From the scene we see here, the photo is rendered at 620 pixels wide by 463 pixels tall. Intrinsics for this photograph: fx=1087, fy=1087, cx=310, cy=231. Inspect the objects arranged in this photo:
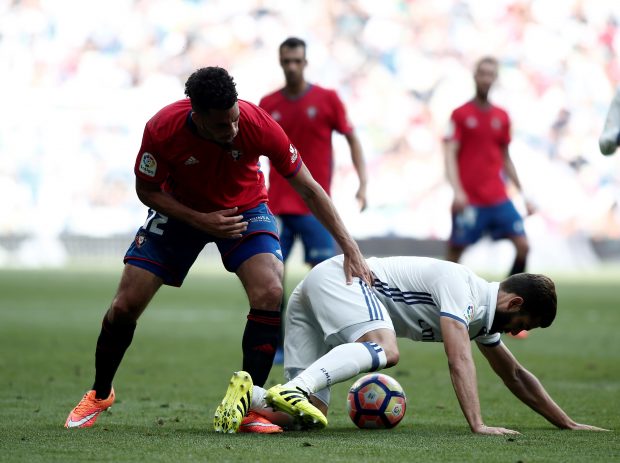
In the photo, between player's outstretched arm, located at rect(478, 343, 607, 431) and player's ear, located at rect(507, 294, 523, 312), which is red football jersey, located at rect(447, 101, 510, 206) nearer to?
player's outstretched arm, located at rect(478, 343, 607, 431)

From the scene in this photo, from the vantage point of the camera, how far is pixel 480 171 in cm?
1157

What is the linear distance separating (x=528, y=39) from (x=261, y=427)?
32.2m

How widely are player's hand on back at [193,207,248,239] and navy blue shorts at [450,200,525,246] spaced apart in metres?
6.11

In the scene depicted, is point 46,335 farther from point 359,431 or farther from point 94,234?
point 94,234

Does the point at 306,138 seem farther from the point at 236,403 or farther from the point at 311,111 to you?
the point at 236,403

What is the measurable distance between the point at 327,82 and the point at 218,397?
92.9 feet

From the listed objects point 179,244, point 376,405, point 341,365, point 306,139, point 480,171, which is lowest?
point 376,405

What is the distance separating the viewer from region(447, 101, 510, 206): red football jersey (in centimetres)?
1140

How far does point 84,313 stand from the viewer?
14.8 m

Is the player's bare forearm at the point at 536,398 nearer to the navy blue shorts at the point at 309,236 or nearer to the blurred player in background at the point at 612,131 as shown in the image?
the blurred player in background at the point at 612,131

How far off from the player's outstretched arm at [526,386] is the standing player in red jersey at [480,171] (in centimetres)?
580

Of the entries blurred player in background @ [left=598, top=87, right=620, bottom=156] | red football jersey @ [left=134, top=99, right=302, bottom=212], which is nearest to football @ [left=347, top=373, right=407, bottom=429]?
red football jersey @ [left=134, top=99, right=302, bottom=212]

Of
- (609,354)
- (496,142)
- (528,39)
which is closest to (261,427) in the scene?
(609,354)

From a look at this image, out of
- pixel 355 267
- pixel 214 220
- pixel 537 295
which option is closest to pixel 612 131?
pixel 537 295
